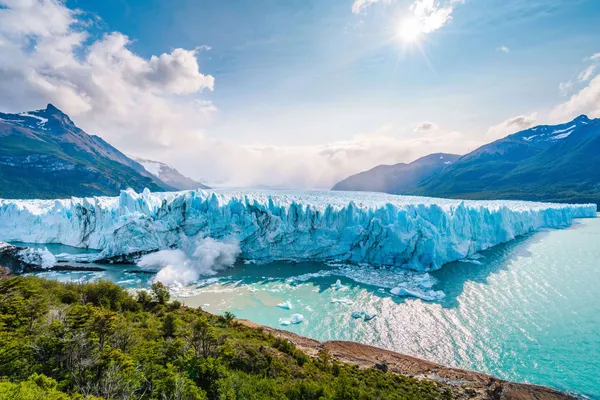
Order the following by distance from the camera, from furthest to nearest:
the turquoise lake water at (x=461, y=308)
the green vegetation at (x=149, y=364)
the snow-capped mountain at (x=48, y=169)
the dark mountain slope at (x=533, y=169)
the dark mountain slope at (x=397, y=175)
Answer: the dark mountain slope at (x=397, y=175) < the dark mountain slope at (x=533, y=169) < the snow-capped mountain at (x=48, y=169) < the turquoise lake water at (x=461, y=308) < the green vegetation at (x=149, y=364)

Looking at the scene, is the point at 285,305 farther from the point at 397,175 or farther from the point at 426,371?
the point at 397,175

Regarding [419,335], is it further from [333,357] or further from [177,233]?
[177,233]

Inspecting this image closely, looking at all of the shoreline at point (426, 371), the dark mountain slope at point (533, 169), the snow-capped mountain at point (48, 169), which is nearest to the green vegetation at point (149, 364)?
the shoreline at point (426, 371)

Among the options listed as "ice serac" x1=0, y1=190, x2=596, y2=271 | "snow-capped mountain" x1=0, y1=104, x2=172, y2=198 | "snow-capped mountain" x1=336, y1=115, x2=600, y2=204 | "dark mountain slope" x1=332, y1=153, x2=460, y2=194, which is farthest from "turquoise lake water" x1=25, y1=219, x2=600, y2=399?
"dark mountain slope" x1=332, y1=153, x2=460, y2=194

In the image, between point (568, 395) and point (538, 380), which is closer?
point (568, 395)

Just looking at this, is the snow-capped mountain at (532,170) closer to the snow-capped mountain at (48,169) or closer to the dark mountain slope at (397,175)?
the dark mountain slope at (397,175)

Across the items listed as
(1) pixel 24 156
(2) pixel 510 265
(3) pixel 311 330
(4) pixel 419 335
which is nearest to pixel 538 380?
(4) pixel 419 335
